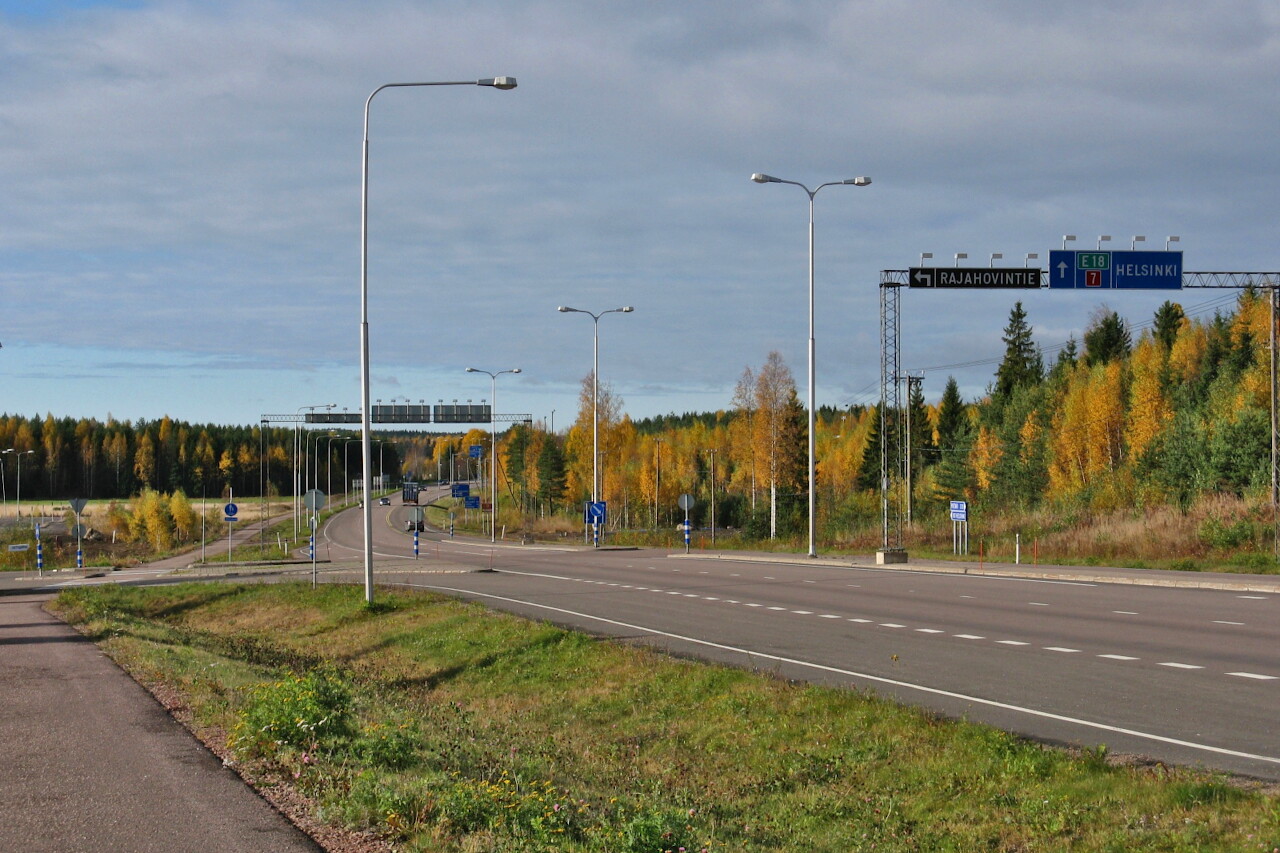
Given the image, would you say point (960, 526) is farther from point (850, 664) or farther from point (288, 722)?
point (288, 722)

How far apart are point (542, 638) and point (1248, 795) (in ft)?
39.6

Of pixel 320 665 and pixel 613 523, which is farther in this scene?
pixel 613 523

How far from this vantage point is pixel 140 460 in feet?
627

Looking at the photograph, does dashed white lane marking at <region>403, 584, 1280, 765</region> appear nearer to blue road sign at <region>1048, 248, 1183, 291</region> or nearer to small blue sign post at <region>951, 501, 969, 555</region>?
blue road sign at <region>1048, 248, 1183, 291</region>

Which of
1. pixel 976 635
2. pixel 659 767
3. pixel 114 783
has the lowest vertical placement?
pixel 659 767

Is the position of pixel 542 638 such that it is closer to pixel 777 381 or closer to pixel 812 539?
pixel 812 539

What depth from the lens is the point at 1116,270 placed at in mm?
35250

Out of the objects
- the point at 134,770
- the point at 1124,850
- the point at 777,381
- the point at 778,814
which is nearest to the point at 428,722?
the point at 134,770

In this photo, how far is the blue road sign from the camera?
3494 cm

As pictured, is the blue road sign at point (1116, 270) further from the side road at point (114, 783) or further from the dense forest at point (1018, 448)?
the side road at point (114, 783)

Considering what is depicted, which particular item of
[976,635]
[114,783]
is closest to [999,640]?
[976,635]

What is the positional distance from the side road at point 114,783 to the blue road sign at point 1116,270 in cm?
3007

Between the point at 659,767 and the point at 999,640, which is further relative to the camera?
the point at 999,640

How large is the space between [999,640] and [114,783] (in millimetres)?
13036
